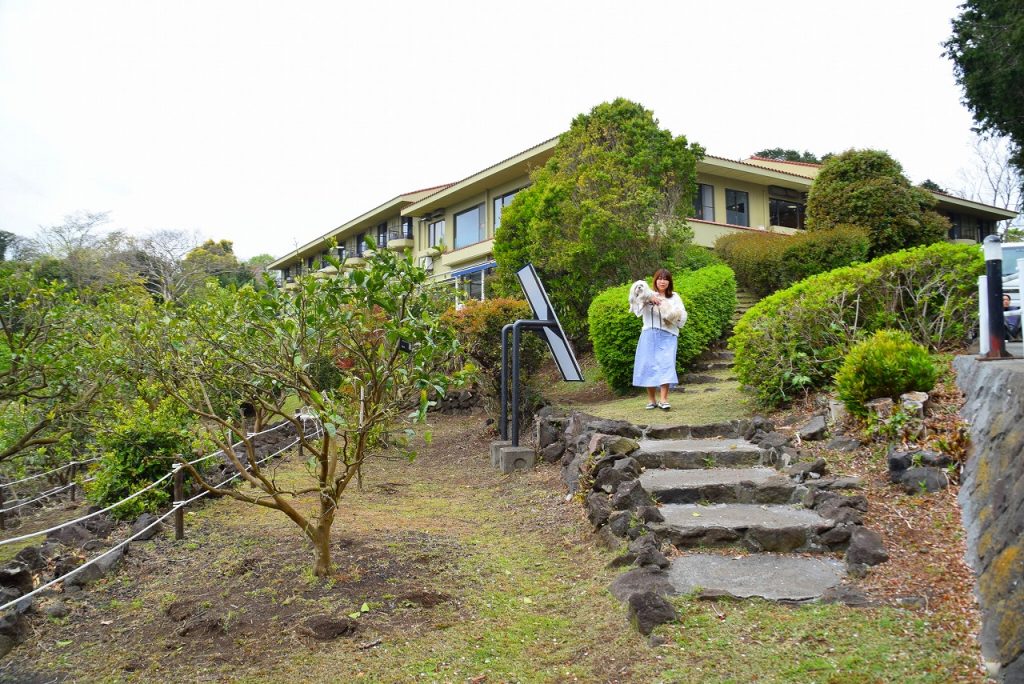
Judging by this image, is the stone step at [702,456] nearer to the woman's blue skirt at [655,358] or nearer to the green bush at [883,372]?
the green bush at [883,372]

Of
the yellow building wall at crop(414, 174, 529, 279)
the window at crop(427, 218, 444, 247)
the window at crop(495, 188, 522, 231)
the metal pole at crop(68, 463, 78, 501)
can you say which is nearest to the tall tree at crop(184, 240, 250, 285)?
the window at crop(427, 218, 444, 247)

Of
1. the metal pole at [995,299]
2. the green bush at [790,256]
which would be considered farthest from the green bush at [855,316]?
the green bush at [790,256]

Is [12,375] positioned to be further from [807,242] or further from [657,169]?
[807,242]

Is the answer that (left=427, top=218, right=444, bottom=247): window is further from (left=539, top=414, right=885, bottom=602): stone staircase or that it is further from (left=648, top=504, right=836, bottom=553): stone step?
(left=648, top=504, right=836, bottom=553): stone step

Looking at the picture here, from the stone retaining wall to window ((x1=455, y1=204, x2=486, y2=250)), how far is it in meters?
21.6

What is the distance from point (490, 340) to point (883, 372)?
5545 millimetres

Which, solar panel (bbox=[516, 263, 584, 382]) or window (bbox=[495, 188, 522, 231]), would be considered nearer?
solar panel (bbox=[516, 263, 584, 382])

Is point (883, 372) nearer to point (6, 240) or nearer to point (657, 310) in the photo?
point (657, 310)

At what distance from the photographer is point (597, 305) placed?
430 inches

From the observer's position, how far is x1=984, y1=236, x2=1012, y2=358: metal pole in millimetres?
5449

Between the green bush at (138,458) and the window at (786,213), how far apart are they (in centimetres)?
2031

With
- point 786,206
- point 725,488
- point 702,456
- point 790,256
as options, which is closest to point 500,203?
point 786,206

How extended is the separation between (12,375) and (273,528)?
92.7 inches

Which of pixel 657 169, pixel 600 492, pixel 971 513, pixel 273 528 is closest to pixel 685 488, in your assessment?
pixel 600 492
